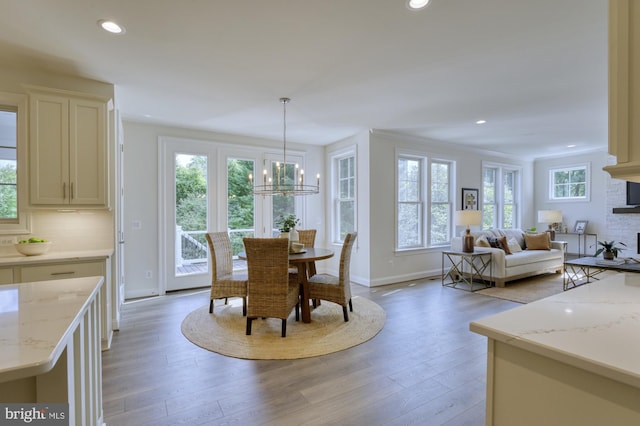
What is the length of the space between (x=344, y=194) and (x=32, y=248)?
452cm

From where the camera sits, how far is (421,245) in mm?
5926

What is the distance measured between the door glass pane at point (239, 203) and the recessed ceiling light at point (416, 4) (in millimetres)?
3965

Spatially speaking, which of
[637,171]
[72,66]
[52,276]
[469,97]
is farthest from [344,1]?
[52,276]

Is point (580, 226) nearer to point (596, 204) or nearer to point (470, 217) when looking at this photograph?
point (596, 204)

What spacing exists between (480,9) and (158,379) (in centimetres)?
350

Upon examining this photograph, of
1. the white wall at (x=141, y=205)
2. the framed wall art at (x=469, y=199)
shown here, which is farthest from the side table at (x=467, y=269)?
the white wall at (x=141, y=205)

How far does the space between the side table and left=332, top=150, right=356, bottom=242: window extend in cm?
180

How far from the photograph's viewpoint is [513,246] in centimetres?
597

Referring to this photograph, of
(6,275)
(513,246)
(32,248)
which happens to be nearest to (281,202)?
(32,248)

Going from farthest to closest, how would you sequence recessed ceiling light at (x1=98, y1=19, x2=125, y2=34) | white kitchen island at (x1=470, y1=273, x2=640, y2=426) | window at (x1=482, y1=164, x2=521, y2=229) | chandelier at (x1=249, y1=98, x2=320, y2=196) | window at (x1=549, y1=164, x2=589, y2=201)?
window at (x1=549, y1=164, x2=589, y2=201), window at (x1=482, y1=164, x2=521, y2=229), chandelier at (x1=249, y1=98, x2=320, y2=196), recessed ceiling light at (x1=98, y1=19, x2=125, y2=34), white kitchen island at (x1=470, y1=273, x2=640, y2=426)

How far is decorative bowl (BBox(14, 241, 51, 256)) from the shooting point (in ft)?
9.14

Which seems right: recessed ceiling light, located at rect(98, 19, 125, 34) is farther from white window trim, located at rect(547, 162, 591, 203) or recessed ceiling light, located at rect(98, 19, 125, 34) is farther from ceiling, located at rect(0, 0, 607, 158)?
white window trim, located at rect(547, 162, 591, 203)

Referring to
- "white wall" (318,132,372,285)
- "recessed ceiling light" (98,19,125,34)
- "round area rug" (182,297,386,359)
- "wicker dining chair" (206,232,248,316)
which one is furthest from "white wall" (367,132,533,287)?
"recessed ceiling light" (98,19,125,34)

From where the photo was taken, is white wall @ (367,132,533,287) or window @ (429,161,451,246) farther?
window @ (429,161,451,246)
